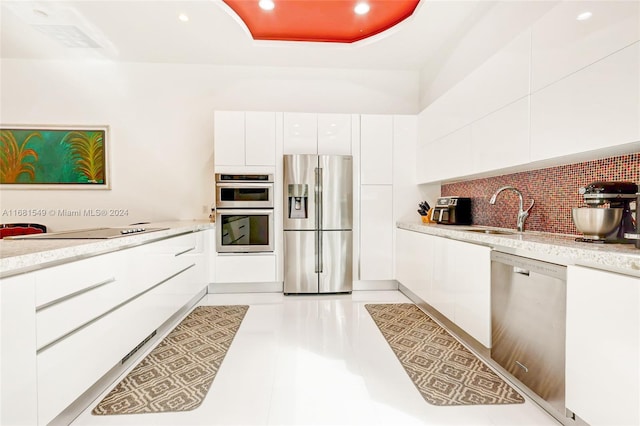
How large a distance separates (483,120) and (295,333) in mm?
2320

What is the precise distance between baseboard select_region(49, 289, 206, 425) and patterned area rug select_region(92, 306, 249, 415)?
5 centimetres

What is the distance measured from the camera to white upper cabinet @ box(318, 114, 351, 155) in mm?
3676

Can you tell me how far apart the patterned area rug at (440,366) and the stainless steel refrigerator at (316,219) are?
3.20ft

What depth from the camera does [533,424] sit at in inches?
57.5

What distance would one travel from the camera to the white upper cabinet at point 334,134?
3676mm

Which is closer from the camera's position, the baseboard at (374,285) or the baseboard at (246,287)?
the baseboard at (246,287)

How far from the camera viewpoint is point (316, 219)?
11.8ft

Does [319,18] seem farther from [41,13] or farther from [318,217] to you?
[41,13]

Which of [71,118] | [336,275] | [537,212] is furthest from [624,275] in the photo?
[71,118]

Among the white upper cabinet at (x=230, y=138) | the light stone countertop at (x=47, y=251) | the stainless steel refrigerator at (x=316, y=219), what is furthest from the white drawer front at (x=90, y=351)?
the white upper cabinet at (x=230, y=138)

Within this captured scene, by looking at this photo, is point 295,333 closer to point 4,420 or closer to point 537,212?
point 4,420

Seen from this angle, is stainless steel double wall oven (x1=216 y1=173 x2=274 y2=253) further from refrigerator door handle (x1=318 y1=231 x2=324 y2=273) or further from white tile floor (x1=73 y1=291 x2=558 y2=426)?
white tile floor (x1=73 y1=291 x2=558 y2=426)

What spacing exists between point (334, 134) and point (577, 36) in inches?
94.8

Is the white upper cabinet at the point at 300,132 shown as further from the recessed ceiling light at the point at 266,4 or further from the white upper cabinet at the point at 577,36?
the white upper cabinet at the point at 577,36
